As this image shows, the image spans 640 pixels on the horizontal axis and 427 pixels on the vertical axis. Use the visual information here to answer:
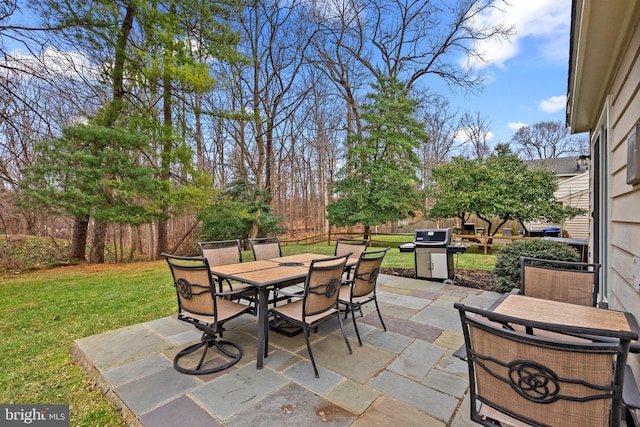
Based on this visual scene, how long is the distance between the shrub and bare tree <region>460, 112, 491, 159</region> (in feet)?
60.3

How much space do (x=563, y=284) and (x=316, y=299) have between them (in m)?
2.00

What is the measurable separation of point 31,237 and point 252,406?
9718 mm

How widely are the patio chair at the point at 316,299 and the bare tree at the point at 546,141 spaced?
27601mm

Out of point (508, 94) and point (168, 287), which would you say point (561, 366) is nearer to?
point (168, 287)

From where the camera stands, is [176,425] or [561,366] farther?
[176,425]

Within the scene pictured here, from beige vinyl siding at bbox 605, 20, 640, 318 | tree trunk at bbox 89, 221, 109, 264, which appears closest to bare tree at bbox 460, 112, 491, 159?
beige vinyl siding at bbox 605, 20, 640, 318

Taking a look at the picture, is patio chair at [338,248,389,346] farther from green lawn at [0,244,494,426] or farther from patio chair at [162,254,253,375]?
green lawn at [0,244,494,426]

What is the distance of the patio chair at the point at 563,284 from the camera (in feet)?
7.34

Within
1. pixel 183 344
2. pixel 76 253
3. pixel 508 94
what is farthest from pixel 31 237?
pixel 508 94

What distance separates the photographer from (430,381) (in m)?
2.24

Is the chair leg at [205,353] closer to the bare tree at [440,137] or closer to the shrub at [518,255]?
the shrub at [518,255]

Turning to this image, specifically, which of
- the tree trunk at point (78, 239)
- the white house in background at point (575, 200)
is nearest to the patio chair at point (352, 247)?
the tree trunk at point (78, 239)

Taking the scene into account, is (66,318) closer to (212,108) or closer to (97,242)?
(97,242)

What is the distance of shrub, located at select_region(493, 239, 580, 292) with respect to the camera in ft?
14.1
